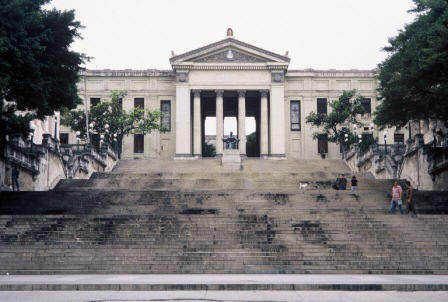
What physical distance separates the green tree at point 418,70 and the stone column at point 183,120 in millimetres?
32292

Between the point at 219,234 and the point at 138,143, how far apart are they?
4960 centimetres

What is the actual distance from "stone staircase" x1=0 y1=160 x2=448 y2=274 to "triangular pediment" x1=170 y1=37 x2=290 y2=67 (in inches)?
1493

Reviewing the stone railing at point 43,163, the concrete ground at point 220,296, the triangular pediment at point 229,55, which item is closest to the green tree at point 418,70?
the concrete ground at point 220,296

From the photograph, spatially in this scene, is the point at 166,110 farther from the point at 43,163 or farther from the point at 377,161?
the point at 43,163

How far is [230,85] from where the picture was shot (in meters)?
67.1

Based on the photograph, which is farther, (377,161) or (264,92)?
(264,92)

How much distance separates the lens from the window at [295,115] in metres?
71.6

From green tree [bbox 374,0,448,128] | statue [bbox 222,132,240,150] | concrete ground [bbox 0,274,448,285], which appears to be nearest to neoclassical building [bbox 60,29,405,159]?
statue [bbox 222,132,240,150]

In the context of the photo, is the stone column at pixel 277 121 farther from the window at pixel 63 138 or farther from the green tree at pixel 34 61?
the green tree at pixel 34 61

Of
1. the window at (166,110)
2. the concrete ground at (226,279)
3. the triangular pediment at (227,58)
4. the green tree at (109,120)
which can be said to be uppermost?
the triangular pediment at (227,58)

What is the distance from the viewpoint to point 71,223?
2272cm

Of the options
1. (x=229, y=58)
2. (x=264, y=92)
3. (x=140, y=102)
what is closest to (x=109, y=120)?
(x=140, y=102)

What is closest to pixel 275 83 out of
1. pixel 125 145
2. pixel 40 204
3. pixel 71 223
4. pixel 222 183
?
pixel 125 145

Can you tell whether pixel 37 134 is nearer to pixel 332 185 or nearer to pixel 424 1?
pixel 332 185
